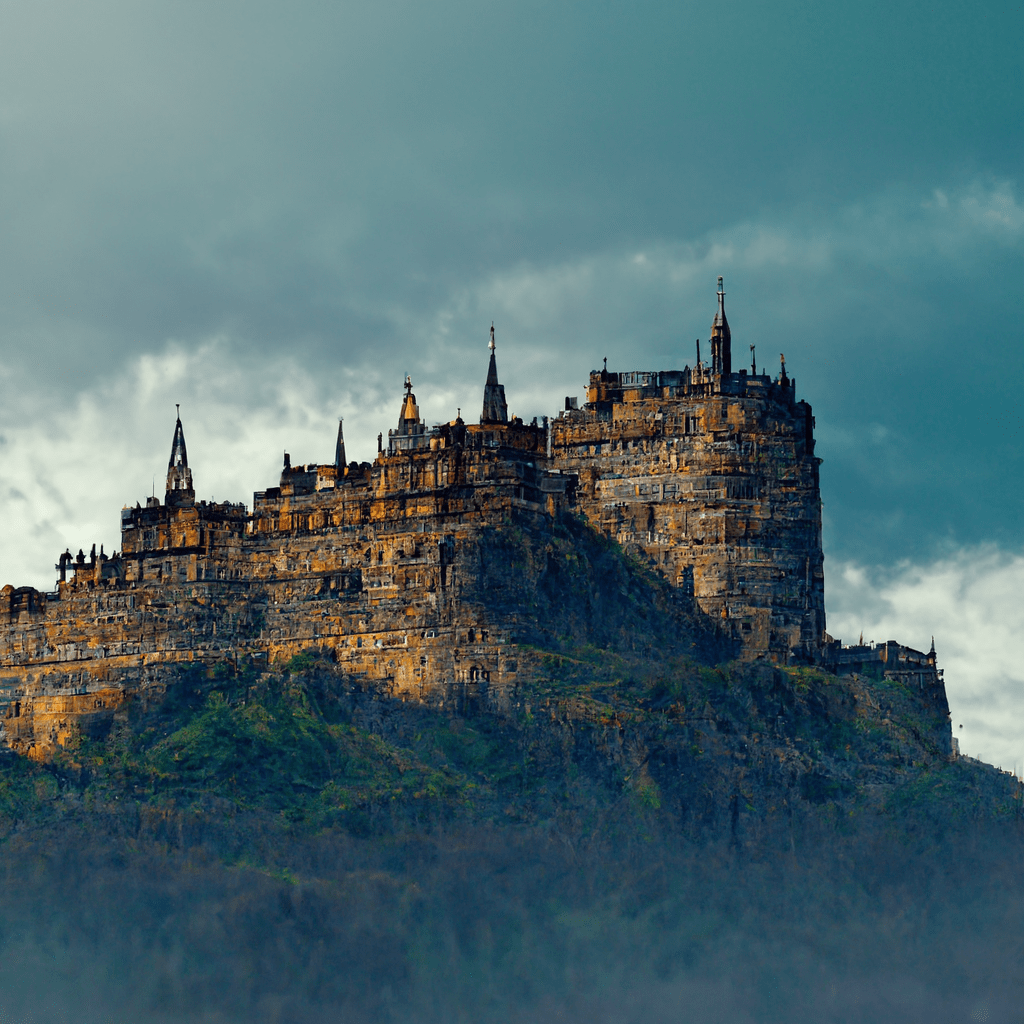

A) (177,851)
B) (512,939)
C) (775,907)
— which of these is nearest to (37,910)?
(177,851)

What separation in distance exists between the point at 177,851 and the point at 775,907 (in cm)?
2872

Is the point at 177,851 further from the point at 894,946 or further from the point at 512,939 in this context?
the point at 894,946

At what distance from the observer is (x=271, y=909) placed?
19300 cm

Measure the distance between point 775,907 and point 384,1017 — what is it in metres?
20.7

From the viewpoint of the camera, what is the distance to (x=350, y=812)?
200 meters

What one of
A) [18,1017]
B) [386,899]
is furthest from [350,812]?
[18,1017]

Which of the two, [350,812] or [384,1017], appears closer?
[384,1017]

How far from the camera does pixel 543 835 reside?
199 m

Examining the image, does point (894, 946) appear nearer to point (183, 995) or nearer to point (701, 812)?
point (701, 812)

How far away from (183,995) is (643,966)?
21358 millimetres

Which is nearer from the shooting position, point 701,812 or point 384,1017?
point 384,1017

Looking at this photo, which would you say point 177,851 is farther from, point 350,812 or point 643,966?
point 643,966

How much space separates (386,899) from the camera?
19488cm

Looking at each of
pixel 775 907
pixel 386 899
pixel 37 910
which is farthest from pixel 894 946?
pixel 37 910
